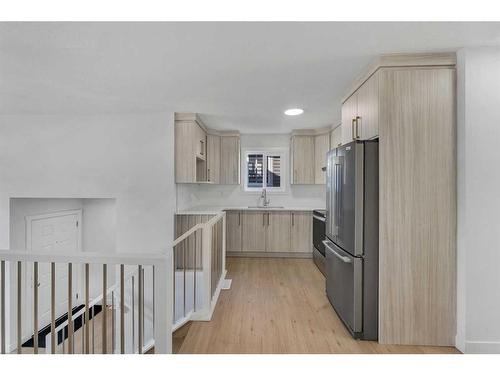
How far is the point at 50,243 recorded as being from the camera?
4.49 metres

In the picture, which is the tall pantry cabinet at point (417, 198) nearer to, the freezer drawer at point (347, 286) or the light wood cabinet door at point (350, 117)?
the freezer drawer at point (347, 286)

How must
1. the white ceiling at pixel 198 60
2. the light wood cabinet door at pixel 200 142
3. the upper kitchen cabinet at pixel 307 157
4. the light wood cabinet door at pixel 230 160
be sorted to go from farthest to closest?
the light wood cabinet door at pixel 230 160 < the upper kitchen cabinet at pixel 307 157 < the light wood cabinet door at pixel 200 142 < the white ceiling at pixel 198 60

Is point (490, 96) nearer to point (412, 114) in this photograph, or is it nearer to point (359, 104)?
point (412, 114)

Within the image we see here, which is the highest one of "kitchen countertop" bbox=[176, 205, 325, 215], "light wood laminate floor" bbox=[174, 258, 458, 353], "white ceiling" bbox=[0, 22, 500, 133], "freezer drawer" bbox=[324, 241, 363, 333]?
"white ceiling" bbox=[0, 22, 500, 133]

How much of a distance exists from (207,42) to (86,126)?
9.25ft

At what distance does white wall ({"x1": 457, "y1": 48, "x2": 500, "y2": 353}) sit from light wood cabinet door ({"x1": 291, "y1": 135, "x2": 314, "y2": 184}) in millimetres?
2985

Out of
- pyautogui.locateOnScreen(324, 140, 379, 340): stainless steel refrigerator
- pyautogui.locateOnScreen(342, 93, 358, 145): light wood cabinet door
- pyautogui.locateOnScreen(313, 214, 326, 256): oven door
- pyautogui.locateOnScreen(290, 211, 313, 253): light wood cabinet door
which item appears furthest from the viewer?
pyautogui.locateOnScreen(290, 211, 313, 253): light wood cabinet door

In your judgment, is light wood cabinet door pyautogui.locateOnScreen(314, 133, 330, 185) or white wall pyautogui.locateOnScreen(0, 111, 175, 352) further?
light wood cabinet door pyautogui.locateOnScreen(314, 133, 330, 185)

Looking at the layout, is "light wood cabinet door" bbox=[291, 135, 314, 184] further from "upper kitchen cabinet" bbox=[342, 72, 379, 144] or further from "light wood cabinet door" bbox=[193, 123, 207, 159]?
"upper kitchen cabinet" bbox=[342, 72, 379, 144]

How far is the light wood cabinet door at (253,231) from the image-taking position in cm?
482

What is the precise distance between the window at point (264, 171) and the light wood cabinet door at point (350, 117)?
7.98 ft

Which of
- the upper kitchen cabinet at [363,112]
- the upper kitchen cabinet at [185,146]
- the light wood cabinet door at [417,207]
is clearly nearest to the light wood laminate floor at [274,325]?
the light wood cabinet door at [417,207]

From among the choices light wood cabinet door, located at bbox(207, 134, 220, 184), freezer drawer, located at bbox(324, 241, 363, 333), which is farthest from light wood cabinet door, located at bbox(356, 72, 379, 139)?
light wood cabinet door, located at bbox(207, 134, 220, 184)

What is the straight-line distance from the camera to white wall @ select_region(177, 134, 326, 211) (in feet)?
17.7
